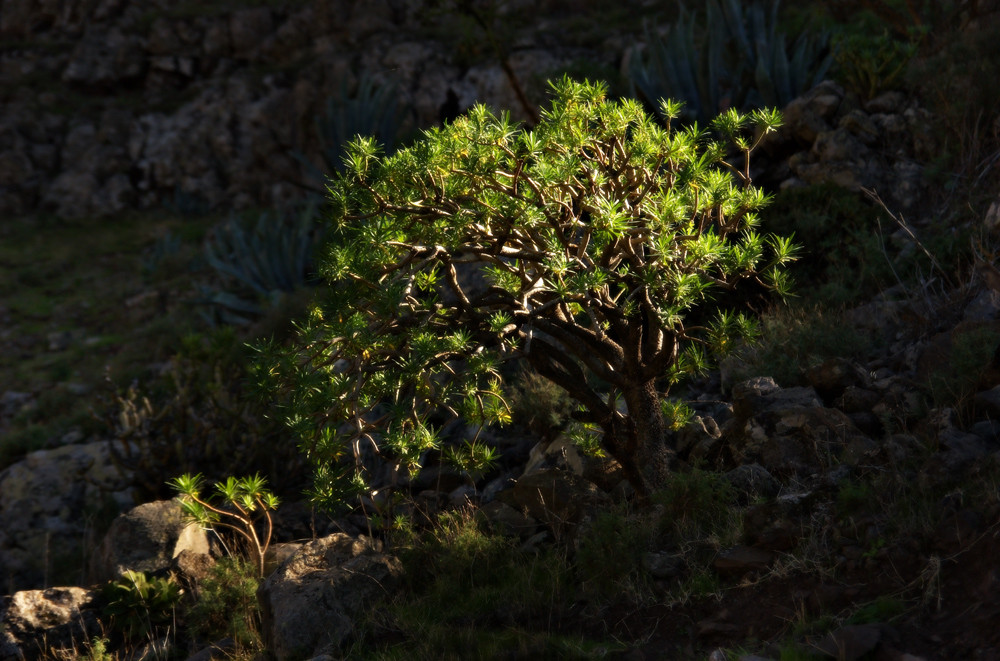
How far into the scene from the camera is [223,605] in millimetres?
5219

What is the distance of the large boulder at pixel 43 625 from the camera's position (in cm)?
506

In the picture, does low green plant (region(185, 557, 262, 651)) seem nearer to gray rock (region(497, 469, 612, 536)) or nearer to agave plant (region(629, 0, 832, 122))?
gray rock (region(497, 469, 612, 536))

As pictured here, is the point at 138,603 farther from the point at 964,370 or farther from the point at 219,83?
the point at 219,83

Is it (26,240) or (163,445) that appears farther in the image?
(26,240)

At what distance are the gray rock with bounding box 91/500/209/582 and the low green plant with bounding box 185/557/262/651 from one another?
43 cm

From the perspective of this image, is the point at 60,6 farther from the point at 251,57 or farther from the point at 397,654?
the point at 397,654

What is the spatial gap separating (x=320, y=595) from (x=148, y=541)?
68.6 inches

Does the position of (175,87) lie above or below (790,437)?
above

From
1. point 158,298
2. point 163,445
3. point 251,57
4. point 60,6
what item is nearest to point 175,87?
point 251,57

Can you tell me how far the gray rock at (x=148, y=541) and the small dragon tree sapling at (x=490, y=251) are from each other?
1715 mm

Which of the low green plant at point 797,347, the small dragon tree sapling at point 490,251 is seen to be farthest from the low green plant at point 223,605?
the low green plant at point 797,347

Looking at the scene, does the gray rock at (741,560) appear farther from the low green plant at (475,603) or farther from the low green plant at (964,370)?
the low green plant at (964,370)

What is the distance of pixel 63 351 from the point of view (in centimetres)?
1250

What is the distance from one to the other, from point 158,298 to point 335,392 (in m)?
10.6
